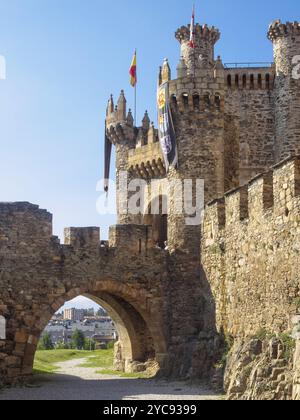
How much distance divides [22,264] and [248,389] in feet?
29.8

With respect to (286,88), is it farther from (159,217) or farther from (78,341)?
(78,341)

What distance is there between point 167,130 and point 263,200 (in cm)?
795

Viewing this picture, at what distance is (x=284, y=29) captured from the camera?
3219 centimetres

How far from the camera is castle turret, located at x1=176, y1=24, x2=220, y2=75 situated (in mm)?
35125

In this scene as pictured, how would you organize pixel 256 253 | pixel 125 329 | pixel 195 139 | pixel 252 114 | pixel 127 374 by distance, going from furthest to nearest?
1. pixel 252 114
2. pixel 125 329
3. pixel 127 374
4. pixel 195 139
5. pixel 256 253

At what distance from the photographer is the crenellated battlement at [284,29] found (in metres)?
32.1

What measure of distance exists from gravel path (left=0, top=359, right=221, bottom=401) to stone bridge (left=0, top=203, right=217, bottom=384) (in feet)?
3.45

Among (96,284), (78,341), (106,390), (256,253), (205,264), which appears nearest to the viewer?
(256,253)

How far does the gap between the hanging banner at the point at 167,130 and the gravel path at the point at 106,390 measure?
284 inches

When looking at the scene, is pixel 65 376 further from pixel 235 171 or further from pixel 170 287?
pixel 235 171

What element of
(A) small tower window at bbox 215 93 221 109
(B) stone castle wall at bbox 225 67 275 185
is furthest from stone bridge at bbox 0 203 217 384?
(B) stone castle wall at bbox 225 67 275 185

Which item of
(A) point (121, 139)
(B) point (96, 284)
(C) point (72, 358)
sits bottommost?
(C) point (72, 358)

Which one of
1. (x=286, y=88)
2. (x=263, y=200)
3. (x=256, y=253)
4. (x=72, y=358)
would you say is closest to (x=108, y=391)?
(x=256, y=253)
